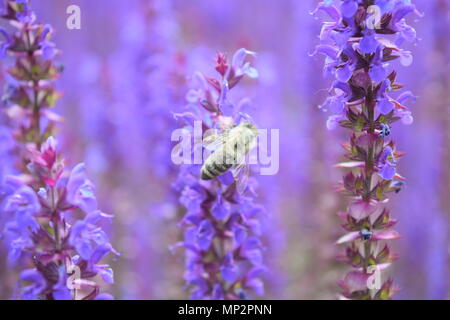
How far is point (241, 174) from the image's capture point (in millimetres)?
2352

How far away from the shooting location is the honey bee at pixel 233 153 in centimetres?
227

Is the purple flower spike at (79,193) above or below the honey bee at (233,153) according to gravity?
below

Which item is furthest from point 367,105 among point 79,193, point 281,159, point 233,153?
point 281,159

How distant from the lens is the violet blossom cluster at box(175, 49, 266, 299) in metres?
2.39

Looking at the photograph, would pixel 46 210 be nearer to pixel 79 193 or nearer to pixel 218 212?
pixel 79 193

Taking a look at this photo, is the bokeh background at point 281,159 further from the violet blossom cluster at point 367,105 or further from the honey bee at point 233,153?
the violet blossom cluster at point 367,105

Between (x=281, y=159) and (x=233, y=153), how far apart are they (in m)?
2.65

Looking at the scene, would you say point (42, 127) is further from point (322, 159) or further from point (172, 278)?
point (322, 159)

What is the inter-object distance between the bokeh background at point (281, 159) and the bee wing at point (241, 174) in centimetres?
90

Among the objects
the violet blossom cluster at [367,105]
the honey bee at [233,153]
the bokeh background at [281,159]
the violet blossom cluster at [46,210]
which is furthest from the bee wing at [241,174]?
the bokeh background at [281,159]

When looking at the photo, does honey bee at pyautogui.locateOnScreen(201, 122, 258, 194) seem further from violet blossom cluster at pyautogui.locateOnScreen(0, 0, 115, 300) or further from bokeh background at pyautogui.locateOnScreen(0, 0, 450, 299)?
bokeh background at pyautogui.locateOnScreen(0, 0, 450, 299)

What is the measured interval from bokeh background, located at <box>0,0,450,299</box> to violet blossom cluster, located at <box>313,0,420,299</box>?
984mm

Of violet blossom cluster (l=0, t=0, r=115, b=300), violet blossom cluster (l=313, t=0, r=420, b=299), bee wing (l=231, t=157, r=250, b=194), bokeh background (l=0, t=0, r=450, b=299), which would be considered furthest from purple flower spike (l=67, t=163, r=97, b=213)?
bokeh background (l=0, t=0, r=450, b=299)
